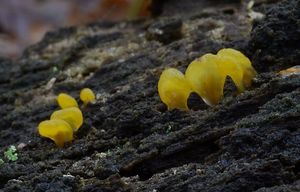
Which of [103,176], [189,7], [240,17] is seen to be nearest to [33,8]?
[189,7]

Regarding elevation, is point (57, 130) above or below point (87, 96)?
below

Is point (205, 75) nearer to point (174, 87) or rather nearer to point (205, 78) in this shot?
point (205, 78)

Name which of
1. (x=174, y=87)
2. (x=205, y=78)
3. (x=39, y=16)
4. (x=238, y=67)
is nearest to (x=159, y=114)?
(x=174, y=87)

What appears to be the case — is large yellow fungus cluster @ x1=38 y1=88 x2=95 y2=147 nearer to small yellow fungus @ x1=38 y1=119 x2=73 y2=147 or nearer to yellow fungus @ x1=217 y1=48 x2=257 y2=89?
small yellow fungus @ x1=38 y1=119 x2=73 y2=147

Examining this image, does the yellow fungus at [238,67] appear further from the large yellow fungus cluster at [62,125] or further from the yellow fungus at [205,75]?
the large yellow fungus cluster at [62,125]

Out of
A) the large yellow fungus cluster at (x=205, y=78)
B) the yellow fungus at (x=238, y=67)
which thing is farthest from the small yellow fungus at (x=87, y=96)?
the yellow fungus at (x=238, y=67)

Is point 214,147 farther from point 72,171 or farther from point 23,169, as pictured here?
point 23,169

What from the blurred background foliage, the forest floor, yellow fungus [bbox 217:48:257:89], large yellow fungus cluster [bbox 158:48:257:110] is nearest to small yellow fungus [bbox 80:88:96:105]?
the forest floor
